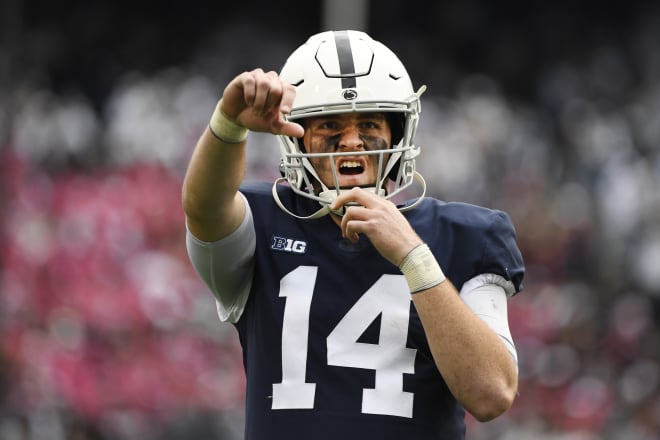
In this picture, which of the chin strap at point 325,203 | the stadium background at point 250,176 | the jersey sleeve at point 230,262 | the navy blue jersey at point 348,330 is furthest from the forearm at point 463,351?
the stadium background at point 250,176

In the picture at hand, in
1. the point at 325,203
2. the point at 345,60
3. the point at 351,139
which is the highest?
the point at 345,60

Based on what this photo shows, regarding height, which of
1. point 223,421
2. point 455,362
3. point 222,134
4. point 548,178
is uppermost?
point 222,134

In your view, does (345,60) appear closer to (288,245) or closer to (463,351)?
(288,245)

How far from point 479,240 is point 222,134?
0.62 meters

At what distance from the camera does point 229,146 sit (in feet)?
9.14

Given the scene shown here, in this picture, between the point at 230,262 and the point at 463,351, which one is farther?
the point at 230,262

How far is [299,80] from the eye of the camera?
3.05 m

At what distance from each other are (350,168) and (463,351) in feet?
1.68

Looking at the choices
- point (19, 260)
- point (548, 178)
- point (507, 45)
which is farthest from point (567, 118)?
point (19, 260)

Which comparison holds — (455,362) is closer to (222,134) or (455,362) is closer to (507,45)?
(222,134)

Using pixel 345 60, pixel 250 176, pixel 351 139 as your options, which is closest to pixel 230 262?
pixel 351 139

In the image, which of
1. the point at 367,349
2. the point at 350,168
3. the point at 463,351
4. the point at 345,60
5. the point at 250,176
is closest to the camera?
the point at 463,351

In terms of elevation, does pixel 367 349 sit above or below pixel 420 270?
below

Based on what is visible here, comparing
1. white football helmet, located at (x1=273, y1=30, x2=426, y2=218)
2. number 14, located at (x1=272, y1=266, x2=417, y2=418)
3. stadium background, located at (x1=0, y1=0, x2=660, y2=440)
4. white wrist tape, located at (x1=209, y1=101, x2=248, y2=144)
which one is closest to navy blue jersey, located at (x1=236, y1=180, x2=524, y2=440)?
number 14, located at (x1=272, y1=266, x2=417, y2=418)
